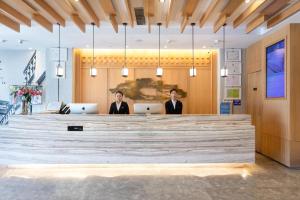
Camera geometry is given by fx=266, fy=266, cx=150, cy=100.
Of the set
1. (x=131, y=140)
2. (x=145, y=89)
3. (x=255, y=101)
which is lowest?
(x=131, y=140)

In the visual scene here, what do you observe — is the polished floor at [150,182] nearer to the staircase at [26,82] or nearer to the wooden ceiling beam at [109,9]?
the wooden ceiling beam at [109,9]

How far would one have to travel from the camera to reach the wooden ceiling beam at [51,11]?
5.00 meters

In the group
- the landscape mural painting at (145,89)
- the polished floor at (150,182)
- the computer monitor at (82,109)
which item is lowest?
the polished floor at (150,182)

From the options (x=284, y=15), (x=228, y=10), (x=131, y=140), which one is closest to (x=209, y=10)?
(x=228, y=10)

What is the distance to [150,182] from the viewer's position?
4.80 metres

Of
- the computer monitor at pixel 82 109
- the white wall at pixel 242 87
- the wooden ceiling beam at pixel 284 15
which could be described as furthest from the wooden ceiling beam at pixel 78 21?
the white wall at pixel 242 87

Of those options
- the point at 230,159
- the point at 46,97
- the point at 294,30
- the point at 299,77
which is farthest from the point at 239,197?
the point at 46,97

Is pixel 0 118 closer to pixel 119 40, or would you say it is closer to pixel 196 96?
pixel 119 40

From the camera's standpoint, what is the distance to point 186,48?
856 cm

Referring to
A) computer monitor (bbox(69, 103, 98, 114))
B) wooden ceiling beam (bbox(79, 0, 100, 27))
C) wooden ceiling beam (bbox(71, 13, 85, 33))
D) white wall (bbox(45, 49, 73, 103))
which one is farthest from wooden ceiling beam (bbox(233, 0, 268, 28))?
white wall (bbox(45, 49, 73, 103))

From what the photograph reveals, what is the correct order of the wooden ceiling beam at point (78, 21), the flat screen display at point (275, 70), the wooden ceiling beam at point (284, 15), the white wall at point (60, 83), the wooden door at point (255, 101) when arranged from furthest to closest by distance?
the white wall at point (60, 83)
the wooden door at point (255, 101)
the flat screen display at point (275, 70)
the wooden ceiling beam at point (78, 21)
the wooden ceiling beam at point (284, 15)

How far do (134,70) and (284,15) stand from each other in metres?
4.82

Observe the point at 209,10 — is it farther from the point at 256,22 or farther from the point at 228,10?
the point at 256,22

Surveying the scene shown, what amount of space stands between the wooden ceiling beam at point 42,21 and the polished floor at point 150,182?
10.3 ft
